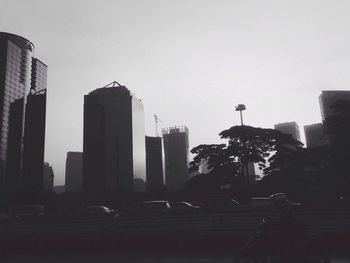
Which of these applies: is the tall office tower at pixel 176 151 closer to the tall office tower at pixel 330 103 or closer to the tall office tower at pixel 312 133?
the tall office tower at pixel 312 133

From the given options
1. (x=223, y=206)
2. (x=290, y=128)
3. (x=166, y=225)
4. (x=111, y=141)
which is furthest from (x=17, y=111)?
(x=166, y=225)

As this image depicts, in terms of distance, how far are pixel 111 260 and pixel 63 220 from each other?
481cm

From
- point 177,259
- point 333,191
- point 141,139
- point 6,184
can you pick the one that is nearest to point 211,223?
point 177,259

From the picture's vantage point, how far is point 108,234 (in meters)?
13.4

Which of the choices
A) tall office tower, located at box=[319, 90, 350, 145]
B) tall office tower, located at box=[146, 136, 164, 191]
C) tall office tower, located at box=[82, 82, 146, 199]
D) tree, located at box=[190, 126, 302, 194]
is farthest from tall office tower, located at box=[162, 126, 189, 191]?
tree, located at box=[190, 126, 302, 194]

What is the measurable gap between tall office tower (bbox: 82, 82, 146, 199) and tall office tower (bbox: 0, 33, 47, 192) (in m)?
15.9

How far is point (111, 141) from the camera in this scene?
131 m

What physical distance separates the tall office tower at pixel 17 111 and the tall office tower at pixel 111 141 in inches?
625

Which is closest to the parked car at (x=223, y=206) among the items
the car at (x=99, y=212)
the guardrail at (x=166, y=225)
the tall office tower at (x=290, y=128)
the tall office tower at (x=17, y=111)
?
the guardrail at (x=166, y=225)

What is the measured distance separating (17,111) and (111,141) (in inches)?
1365

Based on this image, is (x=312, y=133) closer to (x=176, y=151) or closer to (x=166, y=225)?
(x=176, y=151)

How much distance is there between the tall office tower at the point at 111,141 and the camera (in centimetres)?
12150

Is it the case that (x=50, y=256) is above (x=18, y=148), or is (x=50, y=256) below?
below

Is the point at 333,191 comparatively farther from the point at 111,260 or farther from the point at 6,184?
the point at 6,184
